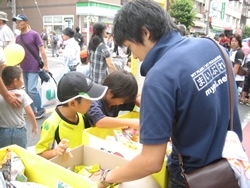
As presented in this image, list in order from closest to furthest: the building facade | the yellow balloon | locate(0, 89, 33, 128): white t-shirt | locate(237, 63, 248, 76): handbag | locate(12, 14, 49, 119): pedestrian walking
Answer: locate(0, 89, 33, 128): white t-shirt, the yellow balloon, locate(12, 14, 49, 119): pedestrian walking, locate(237, 63, 248, 76): handbag, the building facade

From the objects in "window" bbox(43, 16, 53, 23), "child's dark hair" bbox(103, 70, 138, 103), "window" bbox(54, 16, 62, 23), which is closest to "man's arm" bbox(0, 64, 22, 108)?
"child's dark hair" bbox(103, 70, 138, 103)

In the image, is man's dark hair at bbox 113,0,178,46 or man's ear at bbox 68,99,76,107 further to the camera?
man's ear at bbox 68,99,76,107

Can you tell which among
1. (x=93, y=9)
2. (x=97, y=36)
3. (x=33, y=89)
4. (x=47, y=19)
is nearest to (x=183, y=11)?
(x=93, y=9)

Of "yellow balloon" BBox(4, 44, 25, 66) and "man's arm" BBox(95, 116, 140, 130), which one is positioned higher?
"yellow balloon" BBox(4, 44, 25, 66)

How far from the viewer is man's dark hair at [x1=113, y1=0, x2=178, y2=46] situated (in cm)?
110

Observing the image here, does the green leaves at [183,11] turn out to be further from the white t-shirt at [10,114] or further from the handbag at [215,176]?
the handbag at [215,176]

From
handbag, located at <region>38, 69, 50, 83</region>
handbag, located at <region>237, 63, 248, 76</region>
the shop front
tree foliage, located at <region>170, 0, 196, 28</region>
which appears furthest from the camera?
tree foliage, located at <region>170, 0, 196, 28</region>

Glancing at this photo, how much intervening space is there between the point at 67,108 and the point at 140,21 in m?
0.86

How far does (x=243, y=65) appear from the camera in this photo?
600 cm

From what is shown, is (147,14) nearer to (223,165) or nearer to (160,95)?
(160,95)

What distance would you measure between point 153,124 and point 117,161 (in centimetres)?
57

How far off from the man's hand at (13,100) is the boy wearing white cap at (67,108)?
592 mm

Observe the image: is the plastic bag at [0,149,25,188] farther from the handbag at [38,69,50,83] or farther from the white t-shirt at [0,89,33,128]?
the handbag at [38,69,50,83]

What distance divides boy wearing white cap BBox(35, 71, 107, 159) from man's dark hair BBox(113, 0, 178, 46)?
57cm
